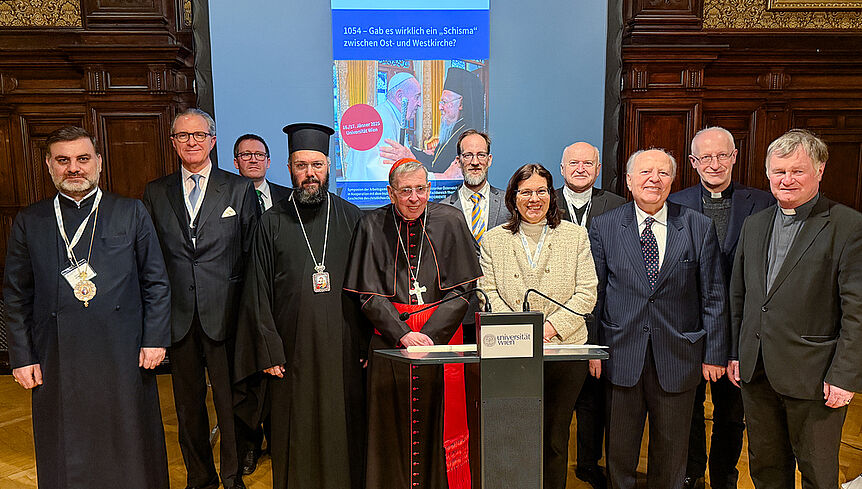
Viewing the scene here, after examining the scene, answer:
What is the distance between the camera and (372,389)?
8.62 feet

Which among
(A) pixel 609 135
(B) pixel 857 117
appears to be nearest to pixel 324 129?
(A) pixel 609 135

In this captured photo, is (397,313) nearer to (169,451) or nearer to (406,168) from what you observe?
(406,168)

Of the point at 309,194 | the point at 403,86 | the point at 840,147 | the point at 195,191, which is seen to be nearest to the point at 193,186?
the point at 195,191

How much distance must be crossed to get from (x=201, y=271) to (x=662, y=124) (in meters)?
3.58

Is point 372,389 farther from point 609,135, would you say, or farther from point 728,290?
point 609,135

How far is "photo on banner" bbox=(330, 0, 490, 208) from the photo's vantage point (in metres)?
4.61

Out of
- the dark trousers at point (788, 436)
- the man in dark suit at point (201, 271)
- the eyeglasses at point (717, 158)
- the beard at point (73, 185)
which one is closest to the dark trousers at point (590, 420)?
the dark trousers at point (788, 436)

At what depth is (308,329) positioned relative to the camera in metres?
2.79

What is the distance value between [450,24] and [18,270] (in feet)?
11.1

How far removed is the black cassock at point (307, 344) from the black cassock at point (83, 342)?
0.54 m

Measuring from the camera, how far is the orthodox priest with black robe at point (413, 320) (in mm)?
2547

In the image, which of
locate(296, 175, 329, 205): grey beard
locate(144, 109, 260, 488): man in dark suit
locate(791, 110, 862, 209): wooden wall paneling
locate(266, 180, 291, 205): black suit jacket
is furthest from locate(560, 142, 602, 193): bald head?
locate(791, 110, 862, 209): wooden wall paneling

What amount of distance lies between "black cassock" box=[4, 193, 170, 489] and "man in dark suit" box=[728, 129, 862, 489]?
8.67 feet

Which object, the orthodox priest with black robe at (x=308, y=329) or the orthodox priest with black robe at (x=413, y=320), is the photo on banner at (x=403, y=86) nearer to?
the orthodox priest with black robe at (x=308, y=329)
